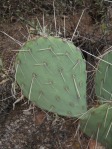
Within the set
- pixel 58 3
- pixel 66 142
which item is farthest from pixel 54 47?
pixel 58 3

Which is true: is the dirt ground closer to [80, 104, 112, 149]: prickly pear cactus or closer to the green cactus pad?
[80, 104, 112, 149]: prickly pear cactus

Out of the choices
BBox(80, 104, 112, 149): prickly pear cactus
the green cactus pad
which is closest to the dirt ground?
BBox(80, 104, 112, 149): prickly pear cactus

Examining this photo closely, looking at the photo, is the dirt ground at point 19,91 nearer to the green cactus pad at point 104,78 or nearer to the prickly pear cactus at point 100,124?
the prickly pear cactus at point 100,124

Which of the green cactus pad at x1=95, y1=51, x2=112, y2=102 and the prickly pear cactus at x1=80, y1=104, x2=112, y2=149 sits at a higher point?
the green cactus pad at x1=95, y1=51, x2=112, y2=102

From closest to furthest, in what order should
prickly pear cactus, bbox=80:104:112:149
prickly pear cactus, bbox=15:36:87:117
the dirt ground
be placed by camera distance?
prickly pear cactus, bbox=80:104:112:149, prickly pear cactus, bbox=15:36:87:117, the dirt ground

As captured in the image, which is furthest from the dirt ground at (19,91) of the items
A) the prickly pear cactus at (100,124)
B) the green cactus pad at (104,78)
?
the green cactus pad at (104,78)
